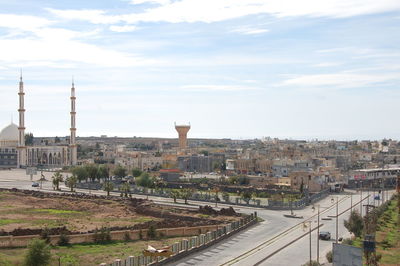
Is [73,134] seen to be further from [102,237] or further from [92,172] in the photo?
[102,237]

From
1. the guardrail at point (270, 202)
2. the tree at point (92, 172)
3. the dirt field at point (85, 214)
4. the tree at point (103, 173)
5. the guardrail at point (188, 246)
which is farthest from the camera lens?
the tree at point (103, 173)

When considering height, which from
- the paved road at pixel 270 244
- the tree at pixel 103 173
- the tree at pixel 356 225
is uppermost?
the tree at pixel 103 173

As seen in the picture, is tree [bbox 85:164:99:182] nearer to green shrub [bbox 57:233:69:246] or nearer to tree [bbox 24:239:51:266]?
green shrub [bbox 57:233:69:246]


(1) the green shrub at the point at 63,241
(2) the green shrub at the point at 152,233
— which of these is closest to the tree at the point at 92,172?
(2) the green shrub at the point at 152,233

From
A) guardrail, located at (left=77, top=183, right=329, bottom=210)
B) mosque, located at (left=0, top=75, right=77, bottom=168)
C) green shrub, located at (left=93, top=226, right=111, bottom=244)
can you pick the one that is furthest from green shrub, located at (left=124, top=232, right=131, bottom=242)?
mosque, located at (left=0, top=75, right=77, bottom=168)

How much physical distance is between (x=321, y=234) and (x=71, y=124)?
3230 inches

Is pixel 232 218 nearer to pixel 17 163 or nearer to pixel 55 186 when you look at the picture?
pixel 55 186

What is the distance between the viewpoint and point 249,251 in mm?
30812

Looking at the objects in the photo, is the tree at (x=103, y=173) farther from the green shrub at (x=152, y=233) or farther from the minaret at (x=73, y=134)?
the green shrub at (x=152, y=233)

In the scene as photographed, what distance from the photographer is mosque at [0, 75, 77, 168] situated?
4210 inches

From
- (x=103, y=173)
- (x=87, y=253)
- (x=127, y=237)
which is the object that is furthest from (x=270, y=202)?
(x=103, y=173)

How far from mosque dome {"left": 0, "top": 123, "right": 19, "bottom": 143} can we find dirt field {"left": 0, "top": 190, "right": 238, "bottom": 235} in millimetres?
59207

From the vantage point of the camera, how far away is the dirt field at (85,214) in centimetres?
3934

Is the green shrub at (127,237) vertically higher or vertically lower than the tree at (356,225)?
lower
